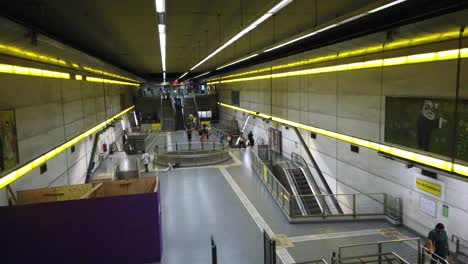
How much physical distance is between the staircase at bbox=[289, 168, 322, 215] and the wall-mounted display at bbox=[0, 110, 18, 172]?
9.12 m

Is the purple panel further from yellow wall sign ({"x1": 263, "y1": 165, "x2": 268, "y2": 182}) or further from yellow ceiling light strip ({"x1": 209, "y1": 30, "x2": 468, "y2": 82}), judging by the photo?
yellow ceiling light strip ({"x1": 209, "y1": 30, "x2": 468, "y2": 82})

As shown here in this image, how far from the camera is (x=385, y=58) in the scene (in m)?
9.52

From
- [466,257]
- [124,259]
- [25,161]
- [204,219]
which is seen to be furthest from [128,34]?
[466,257]

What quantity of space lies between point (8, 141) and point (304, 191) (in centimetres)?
1176

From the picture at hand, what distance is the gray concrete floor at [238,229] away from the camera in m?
8.03

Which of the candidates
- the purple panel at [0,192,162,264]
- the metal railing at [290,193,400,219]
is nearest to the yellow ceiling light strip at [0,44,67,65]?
the purple panel at [0,192,162,264]

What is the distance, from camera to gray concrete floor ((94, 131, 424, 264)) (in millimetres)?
8031

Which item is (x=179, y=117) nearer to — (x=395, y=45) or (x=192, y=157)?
(x=192, y=157)

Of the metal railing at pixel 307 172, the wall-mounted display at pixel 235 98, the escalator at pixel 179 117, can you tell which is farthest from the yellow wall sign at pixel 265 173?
the escalator at pixel 179 117

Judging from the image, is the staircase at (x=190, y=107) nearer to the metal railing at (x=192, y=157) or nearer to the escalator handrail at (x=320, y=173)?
the metal railing at (x=192, y=157)

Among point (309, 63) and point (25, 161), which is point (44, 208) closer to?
point (25, 161)

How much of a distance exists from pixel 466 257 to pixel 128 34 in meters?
11.4

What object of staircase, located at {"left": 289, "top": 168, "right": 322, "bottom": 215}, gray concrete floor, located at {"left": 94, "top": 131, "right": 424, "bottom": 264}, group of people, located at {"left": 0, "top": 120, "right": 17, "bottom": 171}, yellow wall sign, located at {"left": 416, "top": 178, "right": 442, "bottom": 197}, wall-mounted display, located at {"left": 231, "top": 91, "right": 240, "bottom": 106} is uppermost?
wall-mounted display, located at {"left": 231, "top": 91, "right": 240, "bottom": 106}

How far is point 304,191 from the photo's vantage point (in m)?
15.3
